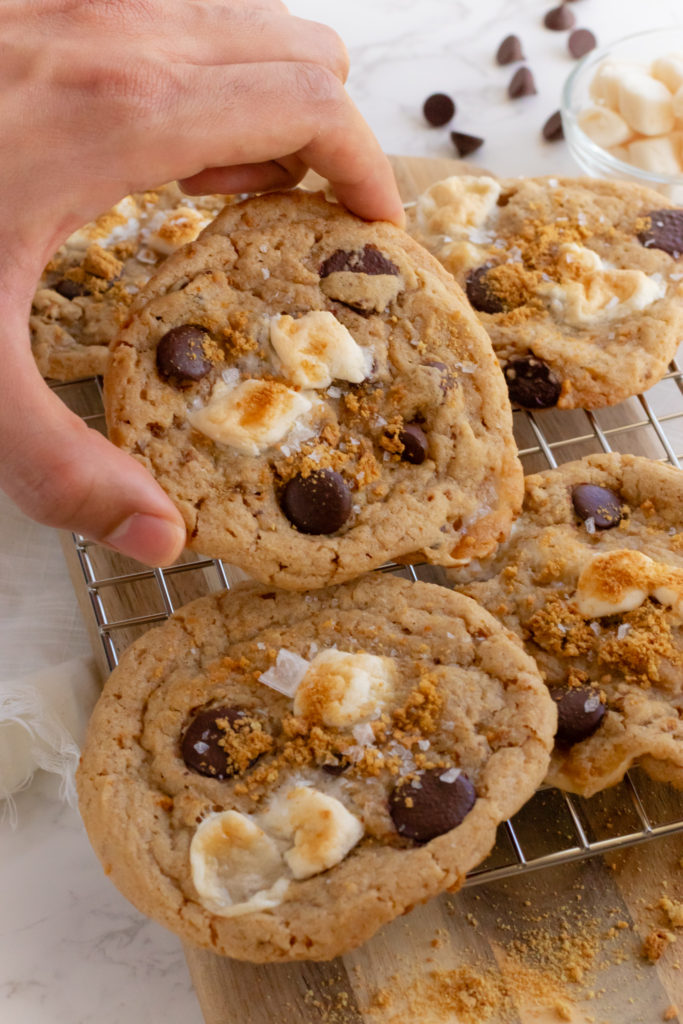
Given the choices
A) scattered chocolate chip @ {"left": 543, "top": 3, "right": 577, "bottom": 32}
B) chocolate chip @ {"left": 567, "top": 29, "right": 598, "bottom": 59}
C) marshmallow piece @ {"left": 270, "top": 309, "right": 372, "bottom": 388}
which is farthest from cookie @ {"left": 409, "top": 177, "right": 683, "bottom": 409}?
scattered chocolate chip @ {"left": 543, "top": 3, "right": 577, "bottom": 32}

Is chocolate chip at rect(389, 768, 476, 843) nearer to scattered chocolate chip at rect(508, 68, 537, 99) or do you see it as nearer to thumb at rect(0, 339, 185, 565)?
thumb at rect(0, 339, 185, 565)

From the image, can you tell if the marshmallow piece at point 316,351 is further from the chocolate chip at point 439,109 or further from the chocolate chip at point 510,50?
the chocolate chip at point 510,50

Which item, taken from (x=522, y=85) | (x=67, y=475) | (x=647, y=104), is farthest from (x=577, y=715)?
(x=522, y=85)

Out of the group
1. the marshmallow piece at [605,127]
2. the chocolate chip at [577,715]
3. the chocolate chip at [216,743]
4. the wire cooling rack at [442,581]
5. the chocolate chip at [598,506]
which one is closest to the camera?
the chocolate chip at [216,743]

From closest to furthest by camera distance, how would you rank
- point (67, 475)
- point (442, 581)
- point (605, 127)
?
point (67, 475)
point (442, 581)
point (605, 127)

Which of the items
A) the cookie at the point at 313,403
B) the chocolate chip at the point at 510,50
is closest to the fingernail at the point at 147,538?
the cookie at the point at 313,403

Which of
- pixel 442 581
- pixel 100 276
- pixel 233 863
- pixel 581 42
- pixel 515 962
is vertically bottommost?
pixel 515 962

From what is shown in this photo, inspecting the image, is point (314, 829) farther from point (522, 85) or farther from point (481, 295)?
point (522, 85)
